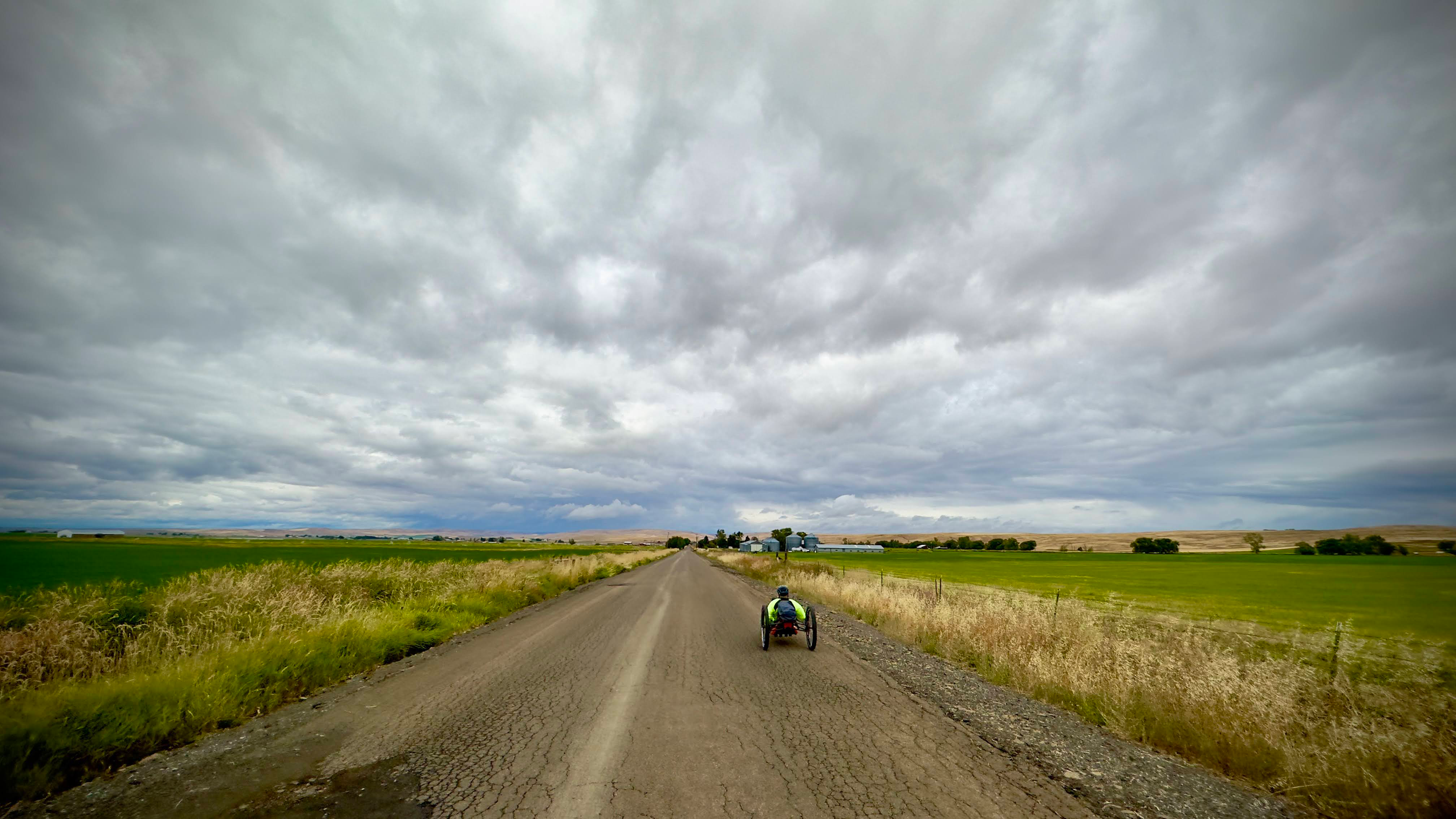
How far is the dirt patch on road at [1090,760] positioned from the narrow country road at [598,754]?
0.34 metres

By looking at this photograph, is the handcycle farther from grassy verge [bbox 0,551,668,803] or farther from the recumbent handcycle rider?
grassy verge [bbox 0,551,668,803]

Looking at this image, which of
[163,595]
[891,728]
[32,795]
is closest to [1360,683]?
[891,728]

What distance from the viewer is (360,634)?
9812mm

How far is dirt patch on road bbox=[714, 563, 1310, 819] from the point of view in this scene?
4574 millimetres

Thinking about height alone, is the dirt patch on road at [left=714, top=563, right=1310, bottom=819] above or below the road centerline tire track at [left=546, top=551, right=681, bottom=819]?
below

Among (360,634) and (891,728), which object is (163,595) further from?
(891,728)

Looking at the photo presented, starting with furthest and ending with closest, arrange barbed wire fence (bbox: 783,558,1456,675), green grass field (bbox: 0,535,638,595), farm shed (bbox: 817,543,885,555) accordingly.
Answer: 1. farm shed (bbox: 817,543,885,555)
2. green grass field (bbox: 0,535,638,595)
3. barbed wire fence (bbox: 783,558,1456,675)

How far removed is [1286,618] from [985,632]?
1878 cm

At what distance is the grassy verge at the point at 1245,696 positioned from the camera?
479 cm

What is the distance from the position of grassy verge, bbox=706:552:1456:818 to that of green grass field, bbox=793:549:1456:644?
1922mm

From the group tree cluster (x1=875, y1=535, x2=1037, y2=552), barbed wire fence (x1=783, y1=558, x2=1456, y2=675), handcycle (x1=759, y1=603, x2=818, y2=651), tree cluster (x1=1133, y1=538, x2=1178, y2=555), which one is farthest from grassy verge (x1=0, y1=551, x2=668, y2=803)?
tree cluster (x1=875, y1=535, x2=1037, y2=552)

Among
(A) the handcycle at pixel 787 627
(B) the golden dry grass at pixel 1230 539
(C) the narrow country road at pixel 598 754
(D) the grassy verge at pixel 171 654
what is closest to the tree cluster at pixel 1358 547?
(B) the golden dry grass at pixel 1230 539

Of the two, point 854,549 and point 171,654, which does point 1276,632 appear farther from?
point 854,549

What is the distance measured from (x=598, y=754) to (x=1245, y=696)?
835cm
